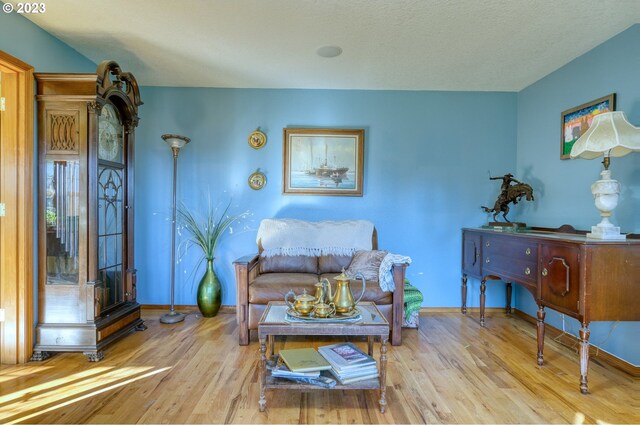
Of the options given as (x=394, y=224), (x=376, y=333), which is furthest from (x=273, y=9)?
(x=394, y=224)

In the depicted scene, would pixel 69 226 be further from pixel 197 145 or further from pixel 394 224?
pixel 394 224

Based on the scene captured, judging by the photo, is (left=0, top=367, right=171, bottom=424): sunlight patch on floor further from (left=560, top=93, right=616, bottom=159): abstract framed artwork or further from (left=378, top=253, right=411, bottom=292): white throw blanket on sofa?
(left=560, top=93, right=616, bottom=159): abstract framed artwork

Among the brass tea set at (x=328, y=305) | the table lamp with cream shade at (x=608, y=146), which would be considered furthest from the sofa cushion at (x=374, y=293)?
the table lamp with cream shade at (x=608, y=146)

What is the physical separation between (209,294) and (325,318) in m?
1.84

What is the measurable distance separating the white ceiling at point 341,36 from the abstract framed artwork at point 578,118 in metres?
0.47

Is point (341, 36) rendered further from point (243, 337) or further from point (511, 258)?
point (243, 337)

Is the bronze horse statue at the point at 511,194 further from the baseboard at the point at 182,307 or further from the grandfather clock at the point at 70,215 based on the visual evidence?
the grandfather clock at the point at 70,215

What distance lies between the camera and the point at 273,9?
2166 millimetres

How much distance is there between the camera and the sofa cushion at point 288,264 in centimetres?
313

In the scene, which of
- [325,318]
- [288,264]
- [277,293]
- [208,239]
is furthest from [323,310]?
[208,239]

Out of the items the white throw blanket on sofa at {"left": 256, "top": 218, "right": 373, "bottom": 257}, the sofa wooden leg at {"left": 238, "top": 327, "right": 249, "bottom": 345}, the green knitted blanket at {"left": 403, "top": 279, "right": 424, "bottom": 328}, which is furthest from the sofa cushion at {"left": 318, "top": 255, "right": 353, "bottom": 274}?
the sofa wooden leg at {"left": 238, "top": 327, "right": 249, "bottom": 345}

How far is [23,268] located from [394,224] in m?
3.21

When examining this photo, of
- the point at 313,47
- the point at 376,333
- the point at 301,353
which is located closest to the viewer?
the point at 376,333

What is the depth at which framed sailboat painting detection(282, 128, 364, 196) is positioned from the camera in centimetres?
355
